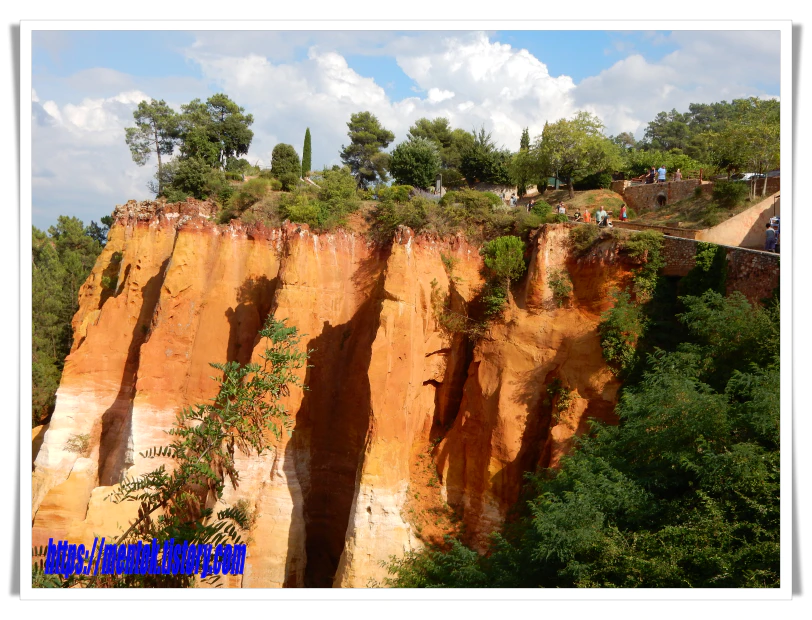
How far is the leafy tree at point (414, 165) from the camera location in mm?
29062

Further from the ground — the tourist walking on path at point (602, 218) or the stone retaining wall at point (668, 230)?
the tourist walking on path at point (602, 218)

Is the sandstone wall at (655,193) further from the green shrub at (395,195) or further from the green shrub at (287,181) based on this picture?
the green shrub at (287,181)

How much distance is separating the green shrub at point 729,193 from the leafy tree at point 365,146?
22.2m

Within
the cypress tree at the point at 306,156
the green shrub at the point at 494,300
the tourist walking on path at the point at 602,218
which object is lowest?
the green shrub at the point at 494,300

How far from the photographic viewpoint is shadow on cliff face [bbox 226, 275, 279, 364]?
60.6ft

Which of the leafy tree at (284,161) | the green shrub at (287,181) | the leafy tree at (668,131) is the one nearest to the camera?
the green shrub at (287,181)

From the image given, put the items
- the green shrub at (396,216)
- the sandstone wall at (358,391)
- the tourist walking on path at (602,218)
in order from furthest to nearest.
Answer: the green shrub at (396,216) < the tourist walking on path at (602,218) < the sandstone wall at (358,391)

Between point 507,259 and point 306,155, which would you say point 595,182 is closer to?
point 507,259

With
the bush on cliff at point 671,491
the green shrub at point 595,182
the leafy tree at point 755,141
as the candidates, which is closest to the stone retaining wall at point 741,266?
the bush on cliff at point 671,491

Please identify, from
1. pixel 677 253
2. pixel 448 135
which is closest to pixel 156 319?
pixel 677 253

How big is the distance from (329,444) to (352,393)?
1364 millimetres

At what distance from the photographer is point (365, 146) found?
1574 inches

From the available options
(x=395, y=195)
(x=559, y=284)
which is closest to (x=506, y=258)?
(x=559, y=284)
